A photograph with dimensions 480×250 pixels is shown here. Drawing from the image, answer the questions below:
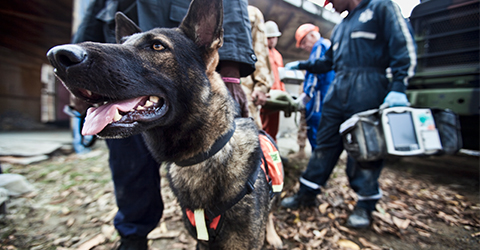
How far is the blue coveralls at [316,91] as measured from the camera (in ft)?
11.4

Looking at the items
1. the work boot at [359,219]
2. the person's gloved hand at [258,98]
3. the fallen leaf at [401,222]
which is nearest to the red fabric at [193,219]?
the person's gloved hand at [258,98]

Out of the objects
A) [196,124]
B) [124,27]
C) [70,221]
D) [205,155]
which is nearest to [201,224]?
Answer: [205,155]

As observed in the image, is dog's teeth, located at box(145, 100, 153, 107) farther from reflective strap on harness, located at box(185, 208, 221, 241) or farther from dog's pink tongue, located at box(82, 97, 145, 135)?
reflective strap on harness, located at box(185, 208, 221, 241)

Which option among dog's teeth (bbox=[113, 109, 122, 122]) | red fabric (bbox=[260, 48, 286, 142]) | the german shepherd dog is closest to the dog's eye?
the german shepherd dog

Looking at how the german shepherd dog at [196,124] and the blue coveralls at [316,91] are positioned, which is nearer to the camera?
the german shepherd dog at [196,124]

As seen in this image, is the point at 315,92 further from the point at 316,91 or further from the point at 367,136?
the point at 367,136

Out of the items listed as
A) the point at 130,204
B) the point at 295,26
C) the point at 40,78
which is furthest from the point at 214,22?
the point at 40,78

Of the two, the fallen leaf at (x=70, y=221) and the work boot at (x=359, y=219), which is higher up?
the fallen leaf at (x=70, y=221)

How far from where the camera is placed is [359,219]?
214 cm

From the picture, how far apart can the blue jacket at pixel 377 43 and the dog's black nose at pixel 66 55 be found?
2.36 metres

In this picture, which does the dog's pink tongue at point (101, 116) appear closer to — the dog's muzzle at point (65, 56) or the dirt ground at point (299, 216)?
the dog's muzzle at point (65, 56)

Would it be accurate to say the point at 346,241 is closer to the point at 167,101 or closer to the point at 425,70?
the point at 167,101

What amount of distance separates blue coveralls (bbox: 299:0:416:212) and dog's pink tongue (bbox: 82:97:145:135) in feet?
7.05

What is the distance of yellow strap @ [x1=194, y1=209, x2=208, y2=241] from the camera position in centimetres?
110
